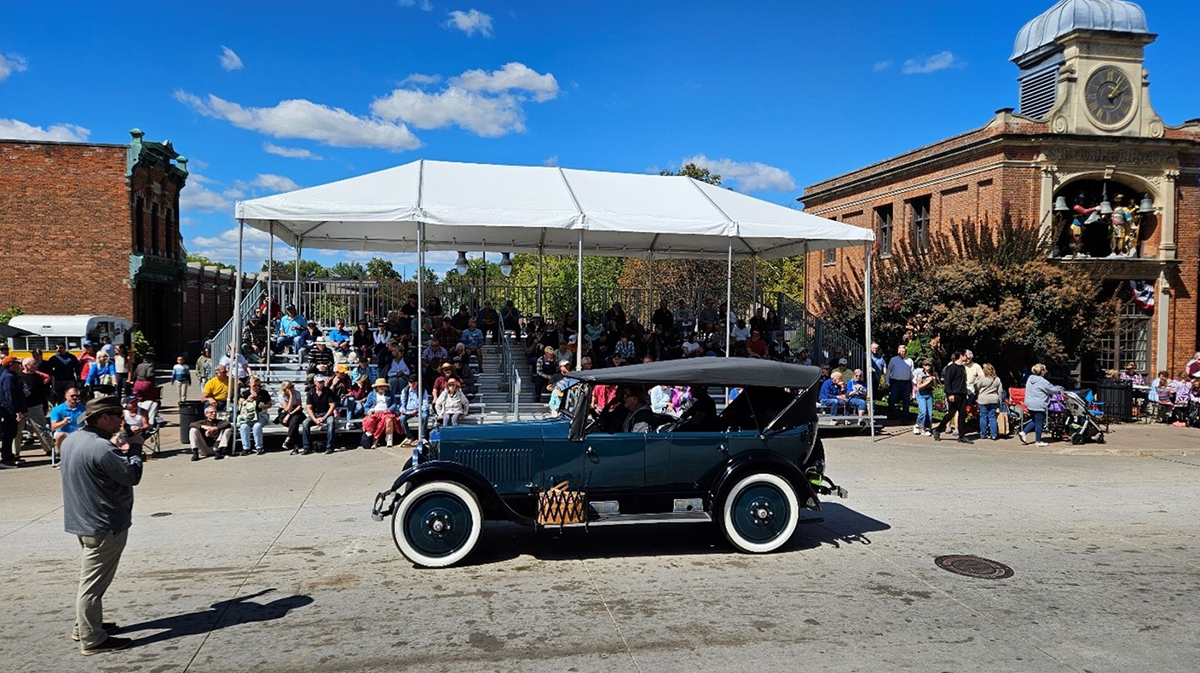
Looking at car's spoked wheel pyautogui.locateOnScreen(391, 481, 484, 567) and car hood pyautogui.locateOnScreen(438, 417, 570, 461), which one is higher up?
car hood pyautogui.locateOnScreen(438, 417, 570, 461)

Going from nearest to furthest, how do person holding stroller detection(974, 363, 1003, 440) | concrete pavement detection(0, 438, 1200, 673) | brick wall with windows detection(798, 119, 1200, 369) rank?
concrete pavement detection(0, 438, 1200, 673)
person holding stroller detection(974, 363, 1003, 440)
brick wall with windows detection(798, 119, 1200, 369)

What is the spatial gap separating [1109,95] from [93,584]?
27.9 metres

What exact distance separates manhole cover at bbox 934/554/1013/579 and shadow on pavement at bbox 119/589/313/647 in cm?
534

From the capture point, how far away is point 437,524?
7.00 metres

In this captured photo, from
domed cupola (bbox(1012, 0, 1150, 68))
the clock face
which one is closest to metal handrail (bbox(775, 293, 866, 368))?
the clock face

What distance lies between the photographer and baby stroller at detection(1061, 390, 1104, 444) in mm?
14945

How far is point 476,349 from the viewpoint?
17219mm

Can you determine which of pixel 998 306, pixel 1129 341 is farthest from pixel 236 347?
pixel 1129 341

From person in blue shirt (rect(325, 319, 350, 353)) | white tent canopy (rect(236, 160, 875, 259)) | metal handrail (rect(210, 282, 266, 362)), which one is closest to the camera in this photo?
white tent canopy (rect(236, 160, 875, 259))

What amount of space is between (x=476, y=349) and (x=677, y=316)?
737cm

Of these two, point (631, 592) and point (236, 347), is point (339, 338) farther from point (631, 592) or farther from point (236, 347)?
point (631, 592)

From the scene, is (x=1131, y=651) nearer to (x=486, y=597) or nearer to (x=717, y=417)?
(x=717, y=417)

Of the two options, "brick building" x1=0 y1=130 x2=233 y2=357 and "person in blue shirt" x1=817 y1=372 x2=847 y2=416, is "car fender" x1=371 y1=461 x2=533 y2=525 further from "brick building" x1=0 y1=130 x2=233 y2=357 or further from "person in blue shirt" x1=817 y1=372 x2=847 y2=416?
"brick building" x1=0 y1=130 x2=233 y2=357

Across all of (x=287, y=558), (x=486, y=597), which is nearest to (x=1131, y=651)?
(x=486, y=597)
